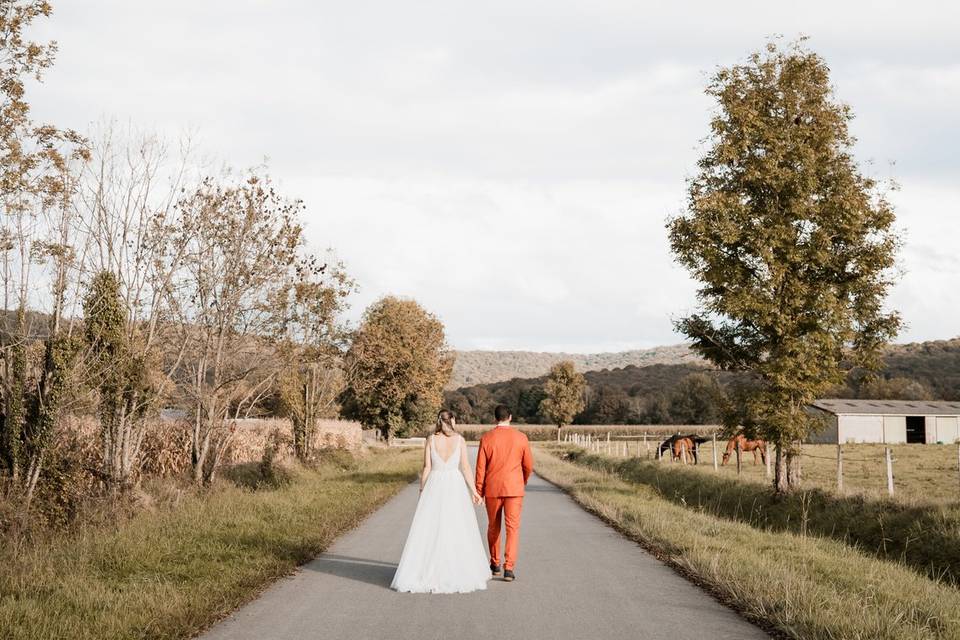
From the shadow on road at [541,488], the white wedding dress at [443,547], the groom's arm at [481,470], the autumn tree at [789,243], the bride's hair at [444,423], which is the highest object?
the autumn tree at [789,243]

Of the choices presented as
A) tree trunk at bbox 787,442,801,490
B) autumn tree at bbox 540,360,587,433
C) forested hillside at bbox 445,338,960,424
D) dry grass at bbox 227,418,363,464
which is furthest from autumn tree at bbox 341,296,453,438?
forested hillside at bbox 445,338,960,424

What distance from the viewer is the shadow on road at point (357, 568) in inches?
396

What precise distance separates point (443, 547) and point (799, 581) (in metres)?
3.78

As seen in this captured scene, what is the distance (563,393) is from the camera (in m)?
105

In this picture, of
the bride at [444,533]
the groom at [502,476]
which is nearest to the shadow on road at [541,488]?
the groom at [502,476]

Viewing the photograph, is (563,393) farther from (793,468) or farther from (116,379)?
(116,379)

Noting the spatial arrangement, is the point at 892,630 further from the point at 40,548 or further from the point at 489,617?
the point at 40,548

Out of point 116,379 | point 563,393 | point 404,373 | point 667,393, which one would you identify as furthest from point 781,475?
point 667,393

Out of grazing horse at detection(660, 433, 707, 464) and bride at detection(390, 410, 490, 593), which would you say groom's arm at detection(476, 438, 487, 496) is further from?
grazing horse at detection(660, 433, 707, 464)

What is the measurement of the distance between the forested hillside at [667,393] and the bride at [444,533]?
89054 millimetres

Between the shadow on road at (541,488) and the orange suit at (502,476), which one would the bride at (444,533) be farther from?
the shadow on road at (541,488)

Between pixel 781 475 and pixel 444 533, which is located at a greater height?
pixel 444 533

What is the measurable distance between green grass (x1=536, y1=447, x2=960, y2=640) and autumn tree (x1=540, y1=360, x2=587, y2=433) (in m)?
88.7

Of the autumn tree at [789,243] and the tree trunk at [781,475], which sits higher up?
the autumn tree at [789,243]
